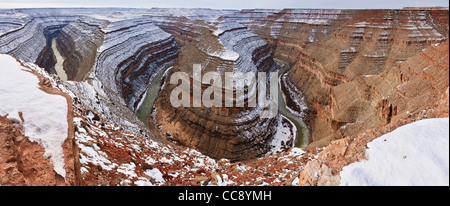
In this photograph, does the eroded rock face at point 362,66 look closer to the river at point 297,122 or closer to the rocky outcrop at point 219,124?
the river at point 297,122

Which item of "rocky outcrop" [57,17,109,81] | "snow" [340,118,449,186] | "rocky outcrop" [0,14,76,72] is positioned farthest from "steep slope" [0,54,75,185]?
"rocky outcrop" [0,14,76,72]

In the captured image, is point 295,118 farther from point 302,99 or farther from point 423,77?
point 423,77

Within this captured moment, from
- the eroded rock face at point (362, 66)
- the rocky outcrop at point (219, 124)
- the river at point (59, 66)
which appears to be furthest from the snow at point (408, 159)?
the river at point (59, 66)

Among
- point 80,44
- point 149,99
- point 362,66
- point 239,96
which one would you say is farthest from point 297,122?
point 80,44

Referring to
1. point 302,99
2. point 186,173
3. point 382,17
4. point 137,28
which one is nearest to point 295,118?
point 302,99

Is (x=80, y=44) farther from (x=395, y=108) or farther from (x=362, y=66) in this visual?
(x=395, y=108)
